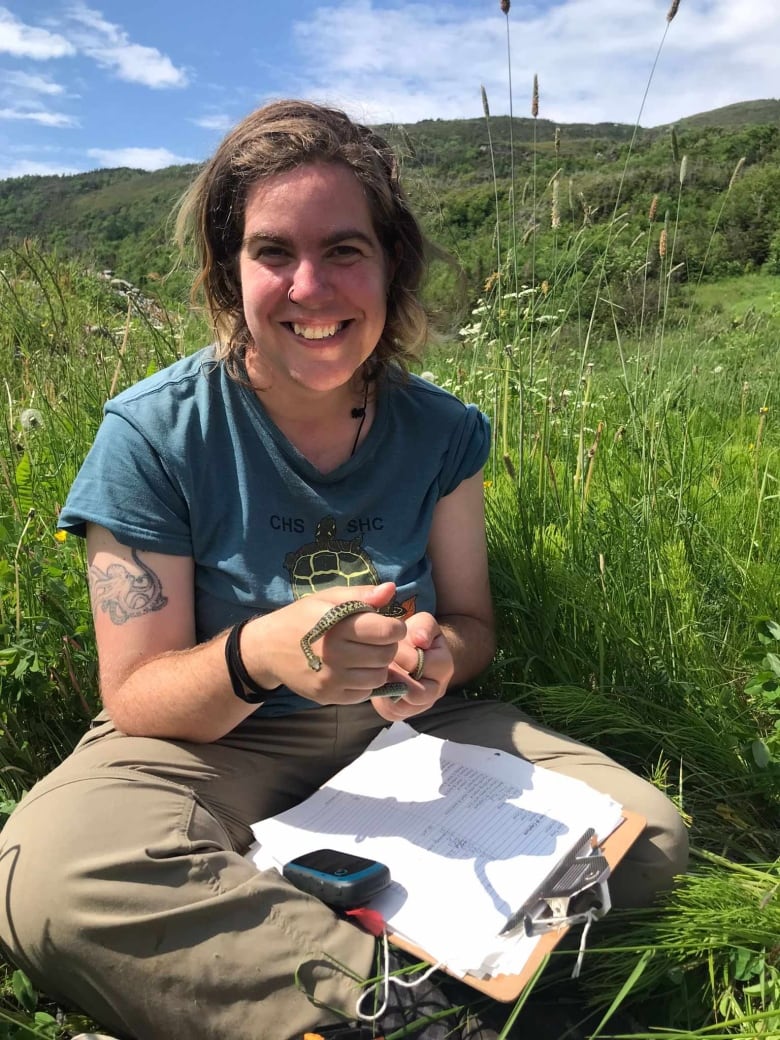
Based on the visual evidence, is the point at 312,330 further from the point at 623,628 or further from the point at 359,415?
the point at 623,628

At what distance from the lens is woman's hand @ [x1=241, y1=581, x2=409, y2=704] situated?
3.66 ft

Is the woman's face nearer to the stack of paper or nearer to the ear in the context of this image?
the ear

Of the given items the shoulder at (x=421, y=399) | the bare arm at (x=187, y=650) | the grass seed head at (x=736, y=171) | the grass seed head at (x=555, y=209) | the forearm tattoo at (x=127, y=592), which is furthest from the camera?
the grass seed head at (x=736, y=171)

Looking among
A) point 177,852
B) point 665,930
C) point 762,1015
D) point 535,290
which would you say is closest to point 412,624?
point 177,852

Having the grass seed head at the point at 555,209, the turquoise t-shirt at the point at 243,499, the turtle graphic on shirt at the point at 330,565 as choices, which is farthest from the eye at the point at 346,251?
the grass seed head at the point at 555,209

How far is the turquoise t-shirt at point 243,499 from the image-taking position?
1.43 m

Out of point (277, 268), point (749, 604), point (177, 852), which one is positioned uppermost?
point (277, 268)

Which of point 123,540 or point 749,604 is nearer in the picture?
point 123,540

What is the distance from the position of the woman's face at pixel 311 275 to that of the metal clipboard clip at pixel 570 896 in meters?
0.95

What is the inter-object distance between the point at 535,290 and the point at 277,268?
903 mm

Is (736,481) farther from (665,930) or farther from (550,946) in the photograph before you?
(550,946)

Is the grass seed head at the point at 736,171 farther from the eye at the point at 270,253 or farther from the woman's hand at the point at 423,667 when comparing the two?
the woman's hand at the point at 423,667

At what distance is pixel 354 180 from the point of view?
1520 millimetres

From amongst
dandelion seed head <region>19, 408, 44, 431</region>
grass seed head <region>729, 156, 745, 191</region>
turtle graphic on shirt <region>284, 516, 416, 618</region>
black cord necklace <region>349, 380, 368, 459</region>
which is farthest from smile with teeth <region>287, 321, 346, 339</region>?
grass seed head <region>729, 156, 745, 191</region>
